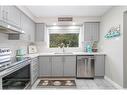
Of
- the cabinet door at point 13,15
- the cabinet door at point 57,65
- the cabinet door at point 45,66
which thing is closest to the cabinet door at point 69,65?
the cabinet door at point 57,65

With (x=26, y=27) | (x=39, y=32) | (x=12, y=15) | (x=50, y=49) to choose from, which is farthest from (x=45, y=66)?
(x=12, y=15)

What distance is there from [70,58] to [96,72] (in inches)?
40.1

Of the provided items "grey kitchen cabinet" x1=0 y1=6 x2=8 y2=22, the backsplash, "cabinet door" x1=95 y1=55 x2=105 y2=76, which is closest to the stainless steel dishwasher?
"cabinet door" x1=95 y1=55 x2=105 y2=76

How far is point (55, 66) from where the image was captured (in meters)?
4.55

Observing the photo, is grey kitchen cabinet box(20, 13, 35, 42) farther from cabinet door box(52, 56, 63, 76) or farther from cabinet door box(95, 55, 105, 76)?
cabinet door box(95, 55, 105, 76)

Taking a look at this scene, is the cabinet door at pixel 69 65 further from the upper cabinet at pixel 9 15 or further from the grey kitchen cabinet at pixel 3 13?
the grey kitchen cabinet at pixel 3 13

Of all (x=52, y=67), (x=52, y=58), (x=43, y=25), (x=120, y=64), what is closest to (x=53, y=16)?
(x=43, y=25)

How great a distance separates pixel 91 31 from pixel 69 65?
1.56m

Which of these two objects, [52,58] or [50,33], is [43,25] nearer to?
[50,33]

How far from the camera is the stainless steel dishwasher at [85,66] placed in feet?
14.5

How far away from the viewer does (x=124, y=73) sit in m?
3.04

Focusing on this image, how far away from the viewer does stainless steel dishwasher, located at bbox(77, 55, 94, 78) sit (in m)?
4.43

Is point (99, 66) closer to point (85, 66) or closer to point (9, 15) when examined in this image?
point (85, 66)
